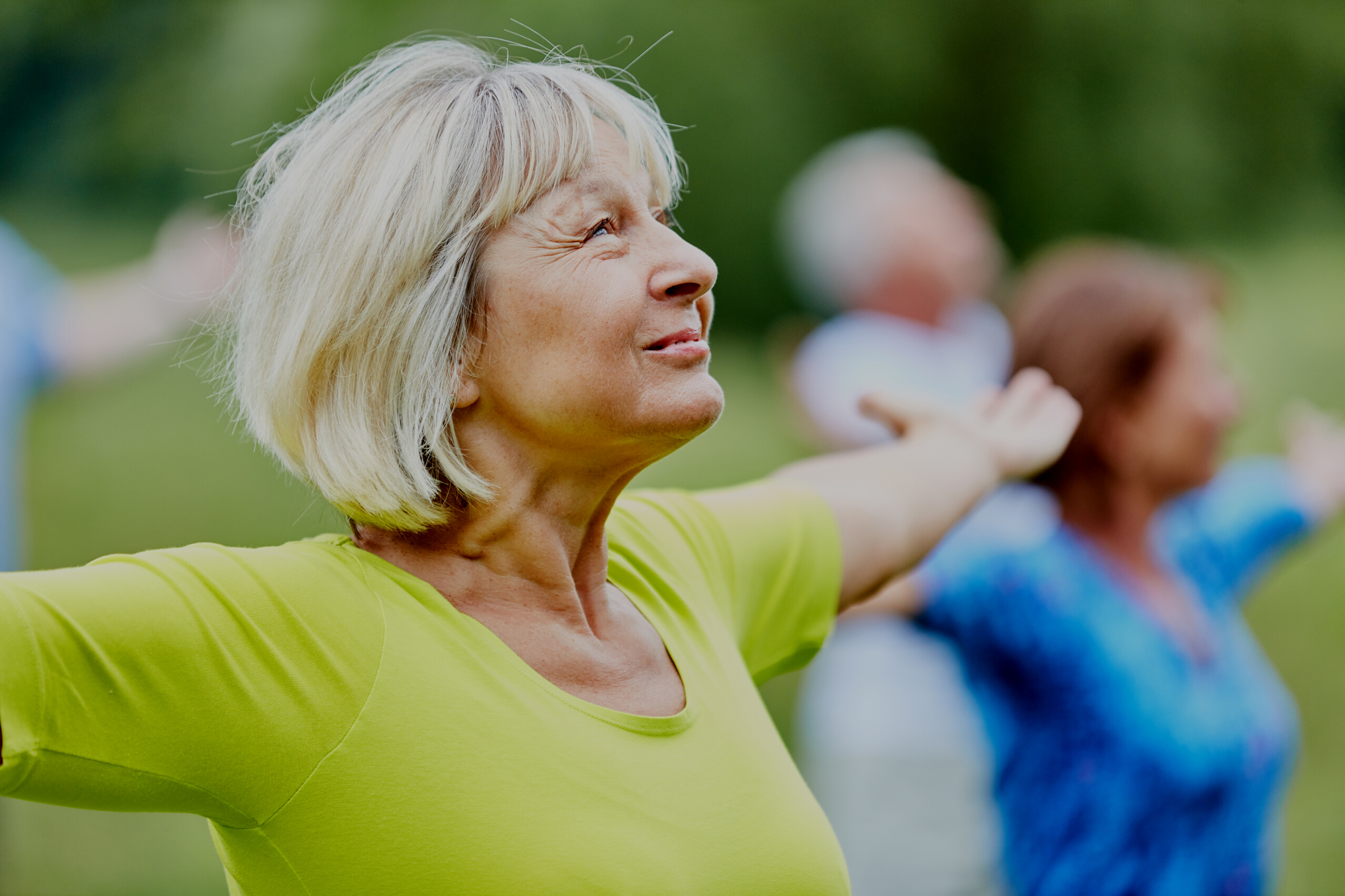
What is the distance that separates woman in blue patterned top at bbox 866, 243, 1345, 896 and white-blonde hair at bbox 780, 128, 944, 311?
38.7 inches

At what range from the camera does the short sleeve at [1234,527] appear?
7.82ft

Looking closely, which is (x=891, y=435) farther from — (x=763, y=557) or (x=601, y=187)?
(x=601, y=187)

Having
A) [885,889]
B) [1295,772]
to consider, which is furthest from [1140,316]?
[1295,772]

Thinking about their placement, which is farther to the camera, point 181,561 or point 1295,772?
point 1295,772

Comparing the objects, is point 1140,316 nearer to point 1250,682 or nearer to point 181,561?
point 1250,682

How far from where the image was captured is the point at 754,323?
22.1 ft

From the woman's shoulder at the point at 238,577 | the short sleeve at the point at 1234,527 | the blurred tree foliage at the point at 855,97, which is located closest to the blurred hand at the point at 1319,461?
the short sleeve at the point at 1234,527

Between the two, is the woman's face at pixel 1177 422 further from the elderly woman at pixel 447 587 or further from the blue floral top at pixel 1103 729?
the elderly woman at pixel 447 587

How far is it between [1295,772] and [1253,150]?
3.67 m

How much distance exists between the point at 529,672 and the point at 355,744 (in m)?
0.15

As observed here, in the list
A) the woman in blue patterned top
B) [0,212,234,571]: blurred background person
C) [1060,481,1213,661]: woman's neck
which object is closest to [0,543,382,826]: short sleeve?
the woman in blue patterned top

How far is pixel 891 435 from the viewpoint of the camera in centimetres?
235

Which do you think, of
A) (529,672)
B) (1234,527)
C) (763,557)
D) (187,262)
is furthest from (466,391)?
(187,262)

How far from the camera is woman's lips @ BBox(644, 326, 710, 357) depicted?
1.08 meters
